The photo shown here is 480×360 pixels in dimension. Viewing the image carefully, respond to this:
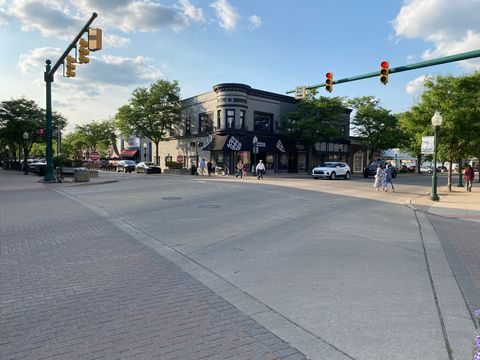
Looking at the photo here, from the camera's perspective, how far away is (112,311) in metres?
4.28

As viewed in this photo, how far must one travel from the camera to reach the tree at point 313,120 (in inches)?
1587

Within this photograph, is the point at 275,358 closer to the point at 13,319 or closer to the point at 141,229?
the point at 13,319

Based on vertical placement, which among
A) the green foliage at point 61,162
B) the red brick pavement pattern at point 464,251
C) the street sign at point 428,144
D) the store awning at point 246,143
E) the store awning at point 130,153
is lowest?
the red brick pavement pattern at point 464,251

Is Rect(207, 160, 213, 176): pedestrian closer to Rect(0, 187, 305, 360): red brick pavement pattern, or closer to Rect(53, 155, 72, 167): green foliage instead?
Rect(53, 155, 72, 167): green foliage

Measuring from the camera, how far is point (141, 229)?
916 centimetres

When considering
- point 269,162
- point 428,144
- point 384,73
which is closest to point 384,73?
point 384,73

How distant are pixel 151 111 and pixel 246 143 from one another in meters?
13.0

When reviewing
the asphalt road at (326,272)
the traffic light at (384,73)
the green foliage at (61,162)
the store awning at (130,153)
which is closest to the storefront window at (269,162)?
the green foliage at (61,162)

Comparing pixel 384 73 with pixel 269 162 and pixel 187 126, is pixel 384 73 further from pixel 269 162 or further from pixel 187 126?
pixel 187 126

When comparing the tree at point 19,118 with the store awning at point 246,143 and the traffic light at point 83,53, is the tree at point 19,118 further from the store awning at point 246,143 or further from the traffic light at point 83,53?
the traffic light at point 83,53

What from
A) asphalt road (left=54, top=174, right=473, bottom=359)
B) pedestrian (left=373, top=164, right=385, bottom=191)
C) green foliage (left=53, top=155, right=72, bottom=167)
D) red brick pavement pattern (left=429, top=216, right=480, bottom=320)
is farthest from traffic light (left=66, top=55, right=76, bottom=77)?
pedestrian (left=373, top=164, right=385, bottom=191)

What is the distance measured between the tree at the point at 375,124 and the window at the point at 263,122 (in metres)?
15.0

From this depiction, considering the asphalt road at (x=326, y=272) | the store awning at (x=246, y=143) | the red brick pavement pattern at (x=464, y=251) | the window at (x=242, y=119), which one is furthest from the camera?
the window at (x=242, y=119)

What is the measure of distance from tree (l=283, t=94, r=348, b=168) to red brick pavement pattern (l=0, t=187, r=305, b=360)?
34908mm
